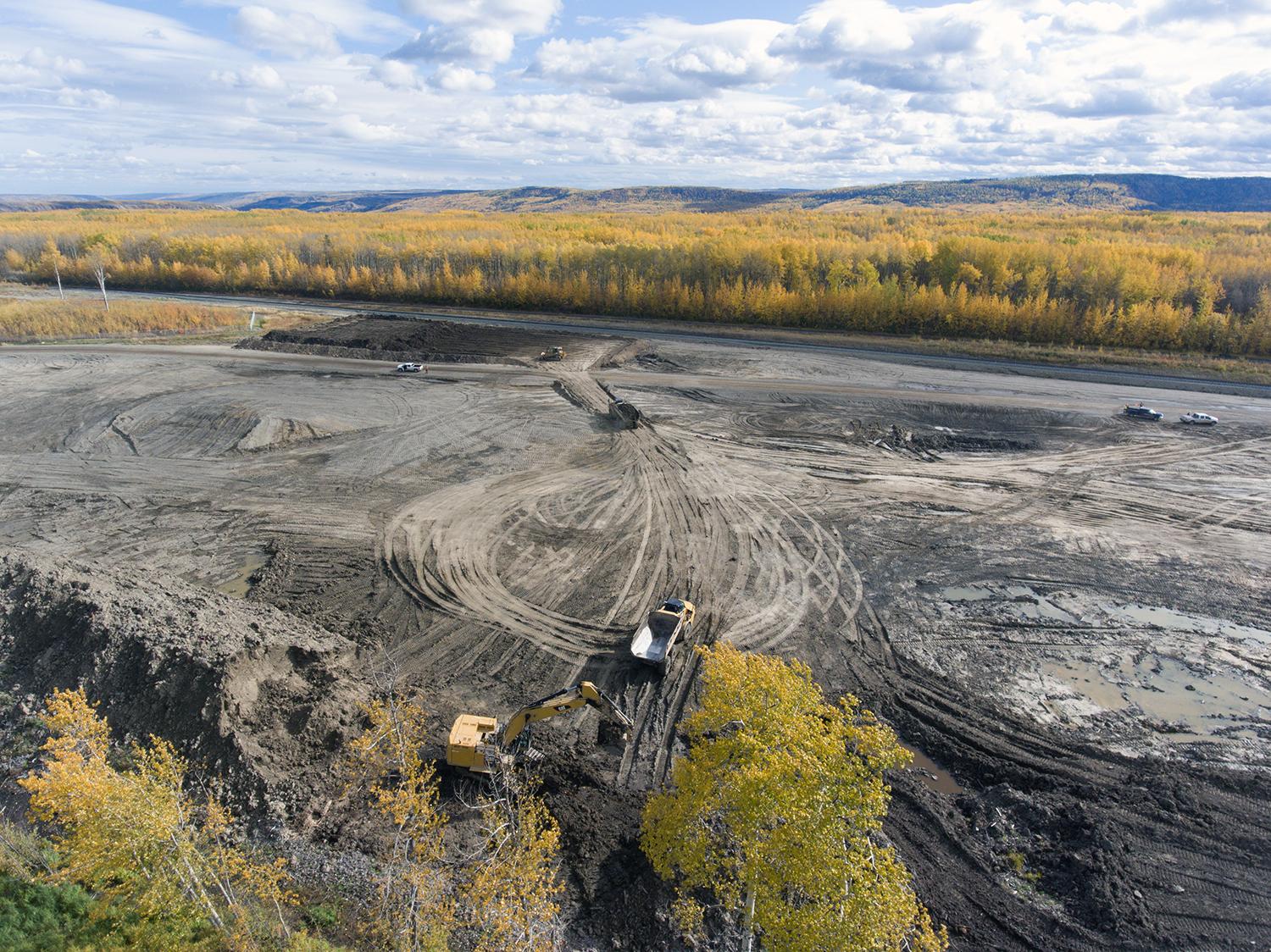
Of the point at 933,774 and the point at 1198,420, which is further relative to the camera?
the point at 1198,420

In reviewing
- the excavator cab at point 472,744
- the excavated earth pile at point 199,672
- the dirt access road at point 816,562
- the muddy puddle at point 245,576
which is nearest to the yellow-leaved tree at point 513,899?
the dirt access road at point 816,562

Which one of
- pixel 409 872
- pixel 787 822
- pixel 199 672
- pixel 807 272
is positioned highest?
pixel 807 272

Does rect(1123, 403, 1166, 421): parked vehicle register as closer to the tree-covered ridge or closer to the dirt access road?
the dirt access road

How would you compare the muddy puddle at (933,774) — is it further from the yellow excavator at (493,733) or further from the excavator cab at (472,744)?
the excavator cab at (472,744)

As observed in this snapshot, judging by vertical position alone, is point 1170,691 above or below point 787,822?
below

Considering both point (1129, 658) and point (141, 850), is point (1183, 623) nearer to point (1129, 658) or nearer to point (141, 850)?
point (1129, 658)

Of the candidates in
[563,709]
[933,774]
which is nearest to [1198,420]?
[933,774]
